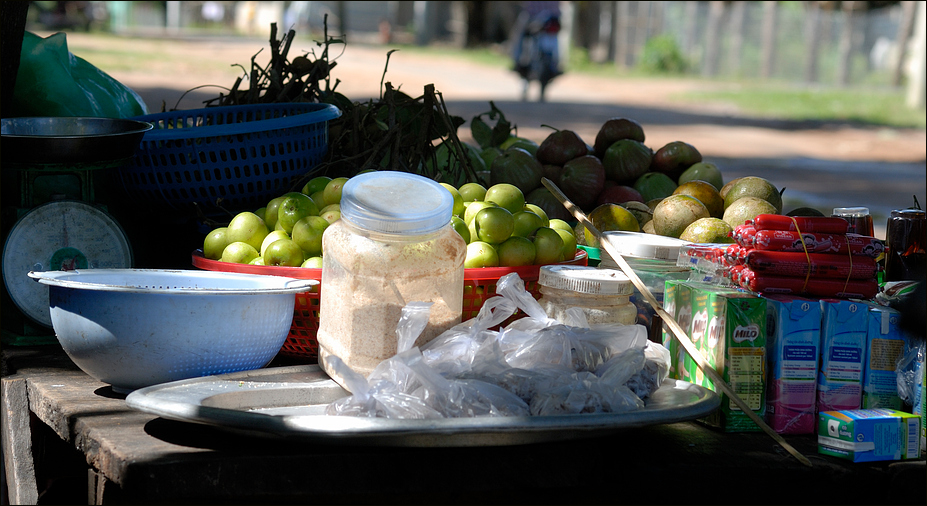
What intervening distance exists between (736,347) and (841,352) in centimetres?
20

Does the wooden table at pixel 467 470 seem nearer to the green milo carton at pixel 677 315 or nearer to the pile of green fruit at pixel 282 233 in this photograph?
the green milo carton at pixel 677 315

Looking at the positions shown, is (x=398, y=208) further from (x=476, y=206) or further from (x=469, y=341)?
(x=476, y=206)

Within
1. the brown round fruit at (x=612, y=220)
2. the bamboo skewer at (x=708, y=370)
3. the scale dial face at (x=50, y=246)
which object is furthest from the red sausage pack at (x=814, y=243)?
the scale dial face at (x=50, y=246)

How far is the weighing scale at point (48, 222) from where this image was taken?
208cm

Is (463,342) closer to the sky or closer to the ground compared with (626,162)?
closer to the ground

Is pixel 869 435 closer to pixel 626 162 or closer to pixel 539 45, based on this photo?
pixel 626 162

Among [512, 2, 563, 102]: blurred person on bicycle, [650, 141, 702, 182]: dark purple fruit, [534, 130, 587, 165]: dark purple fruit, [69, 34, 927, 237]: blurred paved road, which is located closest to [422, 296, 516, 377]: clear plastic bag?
[534, 130, 587, 165]: dark purple fruit

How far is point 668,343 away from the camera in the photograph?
72.1 inches

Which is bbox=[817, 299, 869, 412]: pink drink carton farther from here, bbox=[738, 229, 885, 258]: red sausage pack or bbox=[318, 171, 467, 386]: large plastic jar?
bbox=[318, 171, 467, 386]: large plastic jar

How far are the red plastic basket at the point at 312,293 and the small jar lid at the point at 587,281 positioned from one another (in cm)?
19

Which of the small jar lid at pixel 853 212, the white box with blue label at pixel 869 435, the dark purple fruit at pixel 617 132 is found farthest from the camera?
the dark purple fruit at pixel 617 132

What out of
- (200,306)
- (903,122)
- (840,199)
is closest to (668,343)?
(200,306)

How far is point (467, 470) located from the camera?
4.65 ft

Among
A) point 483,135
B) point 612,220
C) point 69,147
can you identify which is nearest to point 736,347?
point 612,220
